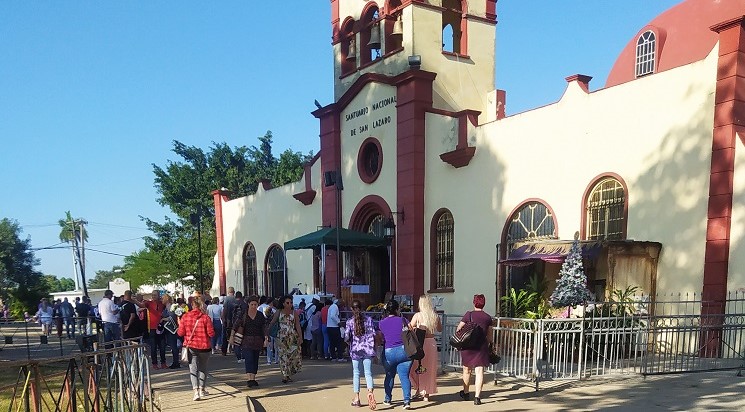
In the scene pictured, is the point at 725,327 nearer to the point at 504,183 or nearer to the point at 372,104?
the point at 504,183

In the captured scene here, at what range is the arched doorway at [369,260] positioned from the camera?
19391mm

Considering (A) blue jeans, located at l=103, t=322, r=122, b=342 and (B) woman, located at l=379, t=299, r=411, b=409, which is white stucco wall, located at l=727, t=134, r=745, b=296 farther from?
(A) blue jeans, located at l=103, t=322, r=122, b=342

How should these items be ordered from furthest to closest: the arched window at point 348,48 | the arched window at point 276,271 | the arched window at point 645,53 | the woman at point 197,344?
the arched window at point 276,271
the arched window at point 348,48
the arched window at point 645,53
the woman at point 197,344

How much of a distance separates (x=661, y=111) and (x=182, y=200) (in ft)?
107

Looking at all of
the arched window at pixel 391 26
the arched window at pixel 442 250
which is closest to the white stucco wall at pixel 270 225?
the arched window at pixel 391 26

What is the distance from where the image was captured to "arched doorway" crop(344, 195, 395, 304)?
19391 mm

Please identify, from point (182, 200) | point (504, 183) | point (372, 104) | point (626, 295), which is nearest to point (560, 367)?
point (626, 295)

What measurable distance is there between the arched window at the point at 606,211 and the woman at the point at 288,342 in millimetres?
6515

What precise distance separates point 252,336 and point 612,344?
17.7ft

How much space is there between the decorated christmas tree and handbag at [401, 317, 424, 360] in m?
4.02

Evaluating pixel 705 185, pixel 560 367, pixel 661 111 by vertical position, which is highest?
pixel 661 111

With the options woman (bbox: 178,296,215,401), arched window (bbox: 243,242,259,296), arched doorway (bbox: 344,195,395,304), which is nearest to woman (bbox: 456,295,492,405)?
woman (bbox: 178,296,215,401)

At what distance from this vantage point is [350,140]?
1998 cm

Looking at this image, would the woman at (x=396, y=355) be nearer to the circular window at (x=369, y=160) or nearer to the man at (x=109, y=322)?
the man at (x=109, y=322)
